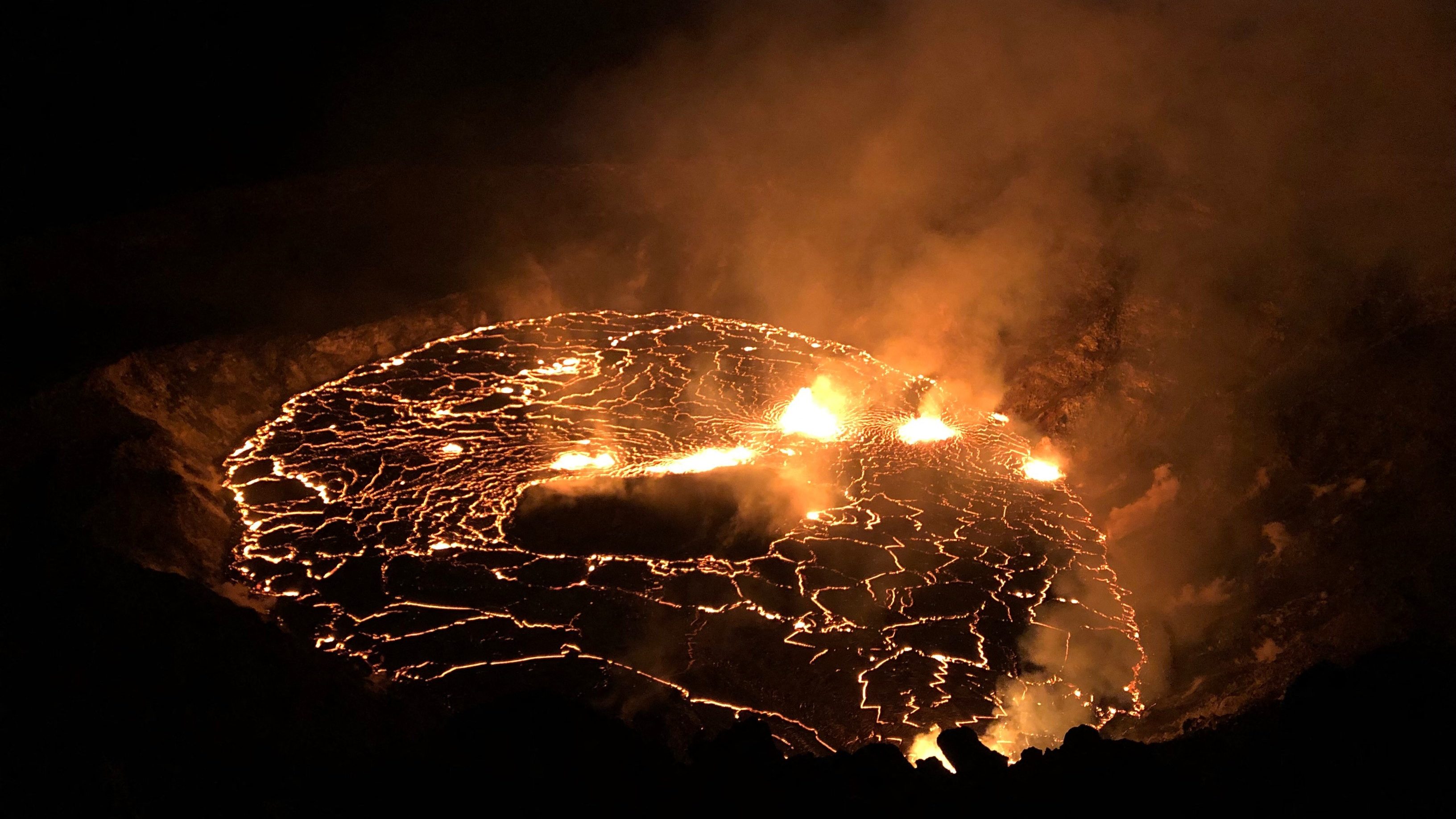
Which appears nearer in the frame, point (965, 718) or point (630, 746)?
point (630, 746)

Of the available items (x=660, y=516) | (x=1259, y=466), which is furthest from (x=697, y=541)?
(x=1259, y=466)

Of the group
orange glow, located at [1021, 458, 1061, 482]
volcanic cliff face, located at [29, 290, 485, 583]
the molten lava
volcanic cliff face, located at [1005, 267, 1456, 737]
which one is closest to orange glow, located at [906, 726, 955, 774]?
volcanic cliff face, located at [1005, 267, 1456, 737]

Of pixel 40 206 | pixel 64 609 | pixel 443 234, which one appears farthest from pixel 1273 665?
pixel 40 206

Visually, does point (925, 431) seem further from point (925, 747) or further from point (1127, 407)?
point (925, 747)

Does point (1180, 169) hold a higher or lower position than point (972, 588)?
higher

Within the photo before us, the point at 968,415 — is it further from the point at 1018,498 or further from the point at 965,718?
the point at 965,718
